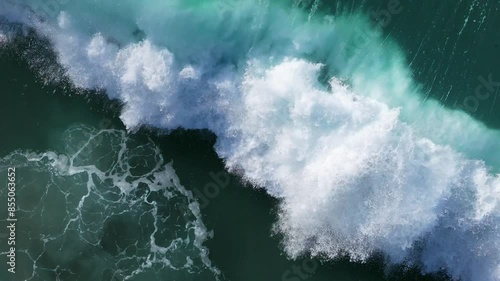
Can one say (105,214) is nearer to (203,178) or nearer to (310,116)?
(203,178)

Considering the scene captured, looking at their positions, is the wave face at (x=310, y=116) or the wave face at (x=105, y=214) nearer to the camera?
the wave face at (x=310, y=116)

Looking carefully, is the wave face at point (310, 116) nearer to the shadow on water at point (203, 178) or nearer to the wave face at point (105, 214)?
the shadow on water at point (203, 178)

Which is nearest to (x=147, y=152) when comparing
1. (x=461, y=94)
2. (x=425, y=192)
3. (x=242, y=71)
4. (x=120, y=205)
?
(x=120, y=205)

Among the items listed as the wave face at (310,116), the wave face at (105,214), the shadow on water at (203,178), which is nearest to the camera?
the wave face at (310,116)

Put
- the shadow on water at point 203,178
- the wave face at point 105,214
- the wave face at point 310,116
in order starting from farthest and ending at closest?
1. the shadow on water at point 203,178
2. the wave face at point 105,214
3. the wave face at point 310,116

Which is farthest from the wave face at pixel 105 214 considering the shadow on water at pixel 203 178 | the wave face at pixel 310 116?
the wave face at pixel 310 116

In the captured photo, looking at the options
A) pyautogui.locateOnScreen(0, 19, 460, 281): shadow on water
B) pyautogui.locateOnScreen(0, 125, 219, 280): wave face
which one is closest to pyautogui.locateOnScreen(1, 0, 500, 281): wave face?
pyautogui.locateOnScreen(0, 19, 460, 281): shadow on water
